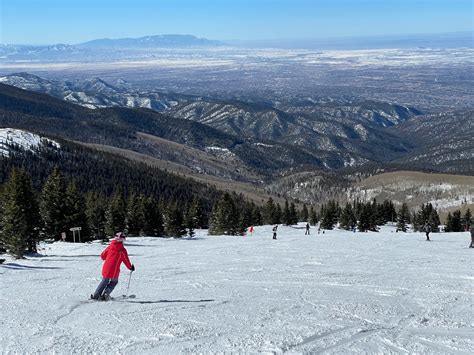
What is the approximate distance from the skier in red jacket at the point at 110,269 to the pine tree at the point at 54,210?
40.9 metres

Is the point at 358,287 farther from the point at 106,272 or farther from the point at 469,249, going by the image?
the point at 469,249

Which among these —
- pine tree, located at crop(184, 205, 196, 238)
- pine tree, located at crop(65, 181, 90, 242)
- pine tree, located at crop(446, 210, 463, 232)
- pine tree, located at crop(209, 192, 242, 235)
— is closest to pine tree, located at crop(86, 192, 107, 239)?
pine tree, located at crop(65, 181, 90, 242)

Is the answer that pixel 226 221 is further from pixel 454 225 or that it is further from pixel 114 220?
pixel 454 225

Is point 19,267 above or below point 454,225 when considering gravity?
above

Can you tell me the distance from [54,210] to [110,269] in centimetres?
4139

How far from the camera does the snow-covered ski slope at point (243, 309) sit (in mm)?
Result: 11438

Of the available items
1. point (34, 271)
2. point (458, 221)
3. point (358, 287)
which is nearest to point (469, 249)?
point (358, 287)

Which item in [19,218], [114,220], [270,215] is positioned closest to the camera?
[19,218]

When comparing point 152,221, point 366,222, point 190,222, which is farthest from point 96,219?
point 366,222

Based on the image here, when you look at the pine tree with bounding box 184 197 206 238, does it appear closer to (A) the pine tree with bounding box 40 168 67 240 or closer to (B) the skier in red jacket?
(A) the pine tree with bounding box 40 168 67 240

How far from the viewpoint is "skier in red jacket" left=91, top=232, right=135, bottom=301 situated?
15609mm

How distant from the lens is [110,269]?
15.7m

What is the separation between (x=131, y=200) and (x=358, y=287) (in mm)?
55340

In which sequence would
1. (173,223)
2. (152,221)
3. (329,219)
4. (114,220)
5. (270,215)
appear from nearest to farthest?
1. (114,220)
2. (152,221)
3. (173,223)
4. (329,219)
5. (270,215)
